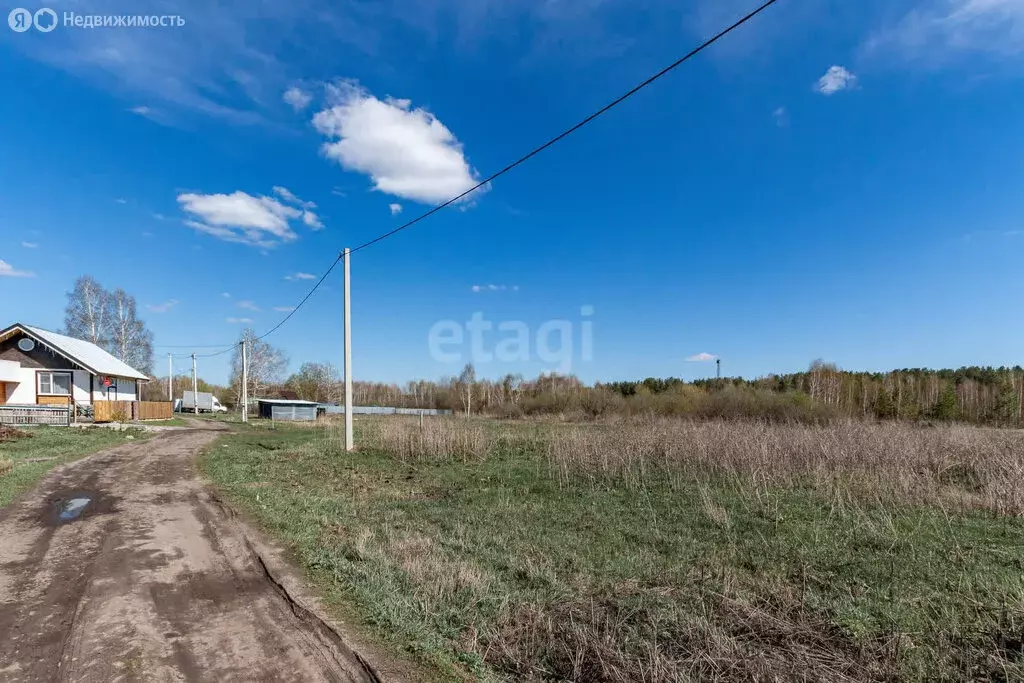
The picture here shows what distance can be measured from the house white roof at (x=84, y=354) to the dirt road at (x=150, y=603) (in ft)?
75.0

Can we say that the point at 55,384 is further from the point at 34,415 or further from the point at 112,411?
the point at 34,415

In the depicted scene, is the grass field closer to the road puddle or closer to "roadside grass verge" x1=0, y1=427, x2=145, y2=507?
the road puddle

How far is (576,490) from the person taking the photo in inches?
419

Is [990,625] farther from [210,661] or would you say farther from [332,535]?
[332,535]

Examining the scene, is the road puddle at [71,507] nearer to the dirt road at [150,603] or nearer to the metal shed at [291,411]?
the dirt road at [150,603]

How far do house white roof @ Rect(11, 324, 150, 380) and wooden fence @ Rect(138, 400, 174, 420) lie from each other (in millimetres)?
2216

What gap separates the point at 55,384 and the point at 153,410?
5.50 metres

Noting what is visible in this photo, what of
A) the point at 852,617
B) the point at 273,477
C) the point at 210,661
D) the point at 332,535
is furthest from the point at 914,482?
the point at 273,477

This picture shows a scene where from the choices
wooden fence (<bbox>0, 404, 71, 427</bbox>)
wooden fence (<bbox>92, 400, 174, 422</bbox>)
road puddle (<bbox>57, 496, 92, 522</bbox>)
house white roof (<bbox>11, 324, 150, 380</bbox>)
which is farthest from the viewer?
wooden fence (<bbox>92, 400, 174, 422</bbox>)

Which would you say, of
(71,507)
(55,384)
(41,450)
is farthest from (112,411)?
(71,507)

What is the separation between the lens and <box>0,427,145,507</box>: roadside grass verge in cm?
935

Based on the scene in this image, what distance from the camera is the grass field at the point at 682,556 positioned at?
3.77 m

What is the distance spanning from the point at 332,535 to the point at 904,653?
6.14 metres

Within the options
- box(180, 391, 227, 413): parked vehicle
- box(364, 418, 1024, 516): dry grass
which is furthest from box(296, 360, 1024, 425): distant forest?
box(180, 391, 227, 413): parked vehicle
